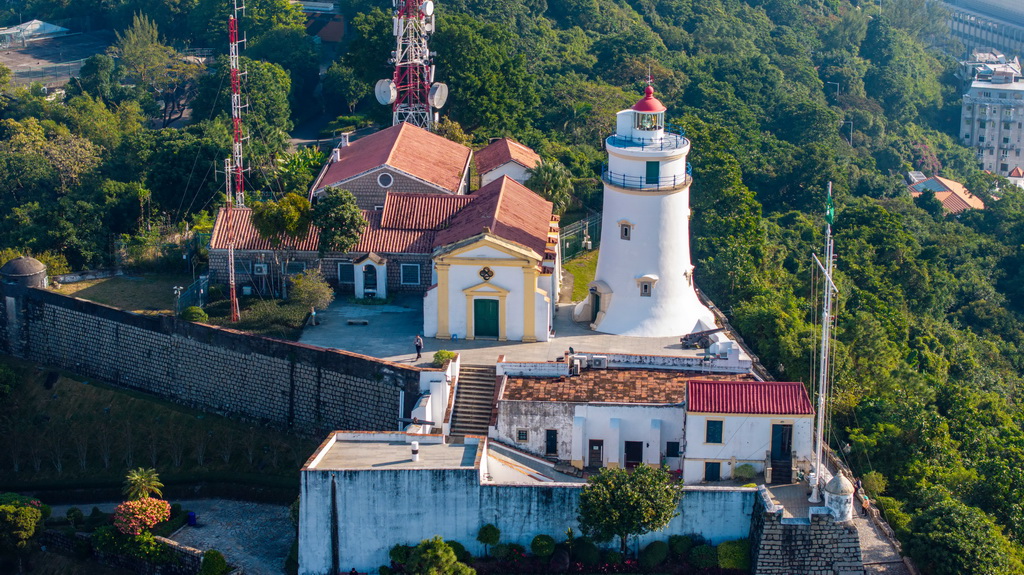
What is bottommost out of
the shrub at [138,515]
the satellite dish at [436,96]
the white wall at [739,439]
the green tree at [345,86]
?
the shrub at [138,515]

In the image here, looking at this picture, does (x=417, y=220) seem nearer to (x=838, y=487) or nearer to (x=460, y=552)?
(x=460, y=552)

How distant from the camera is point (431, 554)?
126ft

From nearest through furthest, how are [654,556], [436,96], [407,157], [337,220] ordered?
[654,556] < [337,220] < [407,157] < [436,96]

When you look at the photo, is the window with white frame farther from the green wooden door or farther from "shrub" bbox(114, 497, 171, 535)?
"shrub" bbox(114, 497, 171, 535)

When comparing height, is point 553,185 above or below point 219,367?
above

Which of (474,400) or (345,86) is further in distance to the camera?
(345,86)

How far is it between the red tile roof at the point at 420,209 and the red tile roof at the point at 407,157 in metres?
2.93

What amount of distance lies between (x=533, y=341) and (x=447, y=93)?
88.2ft

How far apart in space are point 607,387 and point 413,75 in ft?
99.9

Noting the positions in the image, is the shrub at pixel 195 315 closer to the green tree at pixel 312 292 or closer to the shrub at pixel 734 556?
the green tree at pixel 312 292

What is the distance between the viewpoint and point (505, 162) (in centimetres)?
6512

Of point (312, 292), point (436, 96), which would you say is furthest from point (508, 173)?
point (312, 292)

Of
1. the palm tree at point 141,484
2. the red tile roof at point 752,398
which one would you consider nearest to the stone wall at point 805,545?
the red tile roof at point 752,398

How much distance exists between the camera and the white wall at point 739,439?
4241cm
